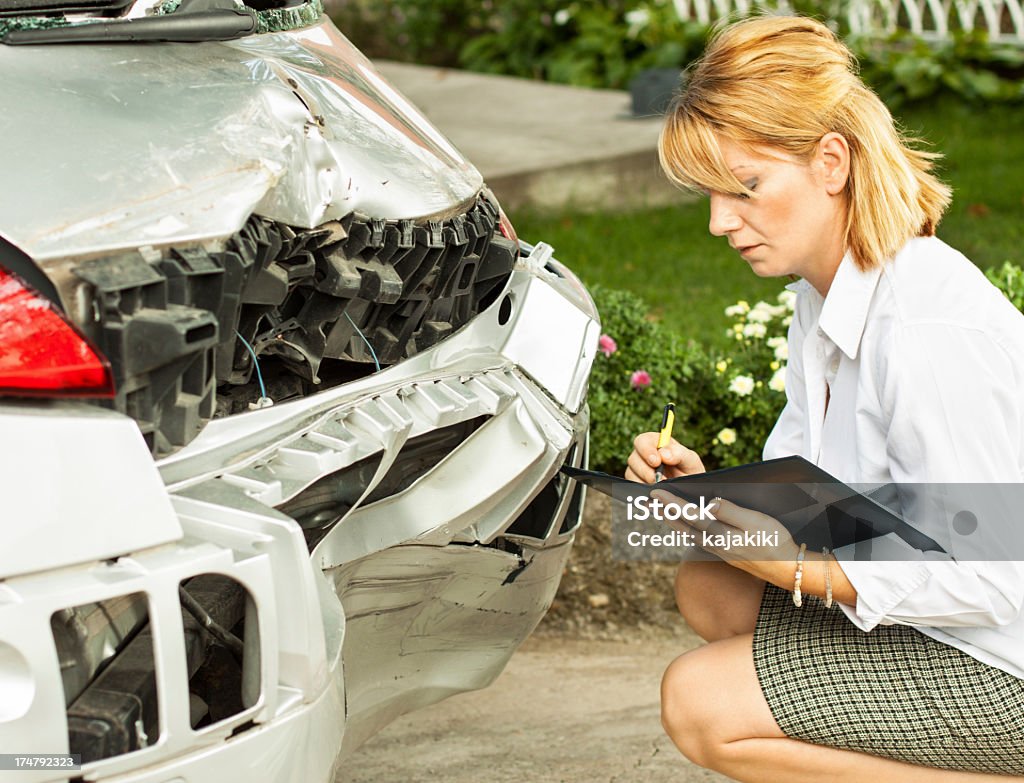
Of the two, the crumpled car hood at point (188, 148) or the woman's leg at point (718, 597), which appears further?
the woman's leg at point (718, 597)

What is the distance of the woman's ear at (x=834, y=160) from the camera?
2.13 m

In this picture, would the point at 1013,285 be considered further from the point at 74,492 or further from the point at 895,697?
the point at 74,492

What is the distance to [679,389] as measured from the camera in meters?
4.12

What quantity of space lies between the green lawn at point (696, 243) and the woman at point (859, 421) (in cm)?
265

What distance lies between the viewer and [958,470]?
198 cm

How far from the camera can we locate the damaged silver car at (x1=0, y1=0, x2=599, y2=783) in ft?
4.99

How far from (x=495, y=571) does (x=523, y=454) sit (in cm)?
27

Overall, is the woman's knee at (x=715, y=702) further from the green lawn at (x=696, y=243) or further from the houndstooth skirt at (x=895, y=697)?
the green lawn at (x=696, y=243)

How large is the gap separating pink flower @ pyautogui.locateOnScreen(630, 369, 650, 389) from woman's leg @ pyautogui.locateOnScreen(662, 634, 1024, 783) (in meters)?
1.72

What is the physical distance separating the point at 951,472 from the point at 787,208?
0.49m

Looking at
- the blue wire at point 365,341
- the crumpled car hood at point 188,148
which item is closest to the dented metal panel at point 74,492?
the crumpled car hood at point 188,148

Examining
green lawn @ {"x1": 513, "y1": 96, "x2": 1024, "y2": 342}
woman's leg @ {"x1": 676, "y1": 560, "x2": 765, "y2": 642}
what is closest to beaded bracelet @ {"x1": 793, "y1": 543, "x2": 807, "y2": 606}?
woman's leg @ {"x1": 676, "y1": 560, "x2": 765, "y2": 642}

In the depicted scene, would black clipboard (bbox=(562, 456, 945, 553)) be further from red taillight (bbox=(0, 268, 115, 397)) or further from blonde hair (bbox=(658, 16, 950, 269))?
red taillight (bbox=(0, 268, 115, 397))

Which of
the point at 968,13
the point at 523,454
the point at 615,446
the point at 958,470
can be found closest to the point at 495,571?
the point at 523,454
